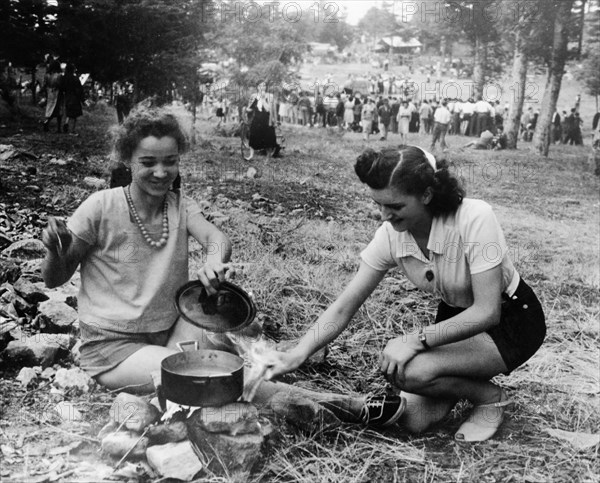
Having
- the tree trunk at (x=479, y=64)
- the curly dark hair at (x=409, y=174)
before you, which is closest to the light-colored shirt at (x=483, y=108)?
the tree trunk at (x=479, y=64)

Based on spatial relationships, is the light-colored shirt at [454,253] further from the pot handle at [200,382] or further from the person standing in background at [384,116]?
the person standing in background at [384,116]

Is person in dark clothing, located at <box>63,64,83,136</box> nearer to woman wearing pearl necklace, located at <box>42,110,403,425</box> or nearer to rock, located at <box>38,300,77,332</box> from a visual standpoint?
rock, located at <box>38,300,77,332</box>

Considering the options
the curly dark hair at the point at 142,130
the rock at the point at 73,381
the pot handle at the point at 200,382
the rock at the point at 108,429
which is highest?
the curly dark hair at the point at 142,130

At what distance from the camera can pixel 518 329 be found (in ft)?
9.27

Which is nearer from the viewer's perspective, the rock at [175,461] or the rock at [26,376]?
the rock at [175,461]

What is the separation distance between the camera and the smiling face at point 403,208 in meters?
2.62

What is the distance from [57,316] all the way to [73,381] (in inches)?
27.9

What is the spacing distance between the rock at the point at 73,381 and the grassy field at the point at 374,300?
0.56 ft

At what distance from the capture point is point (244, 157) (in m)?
13.0

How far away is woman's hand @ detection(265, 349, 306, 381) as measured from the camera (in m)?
2.69

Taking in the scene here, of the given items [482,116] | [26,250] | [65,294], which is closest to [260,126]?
[26,250]

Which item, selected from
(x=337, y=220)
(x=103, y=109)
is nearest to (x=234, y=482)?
(x=337, y=220)

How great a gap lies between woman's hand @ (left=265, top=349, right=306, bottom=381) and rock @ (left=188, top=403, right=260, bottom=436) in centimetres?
22

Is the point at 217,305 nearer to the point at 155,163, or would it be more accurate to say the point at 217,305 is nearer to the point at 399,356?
the point at 155,163
